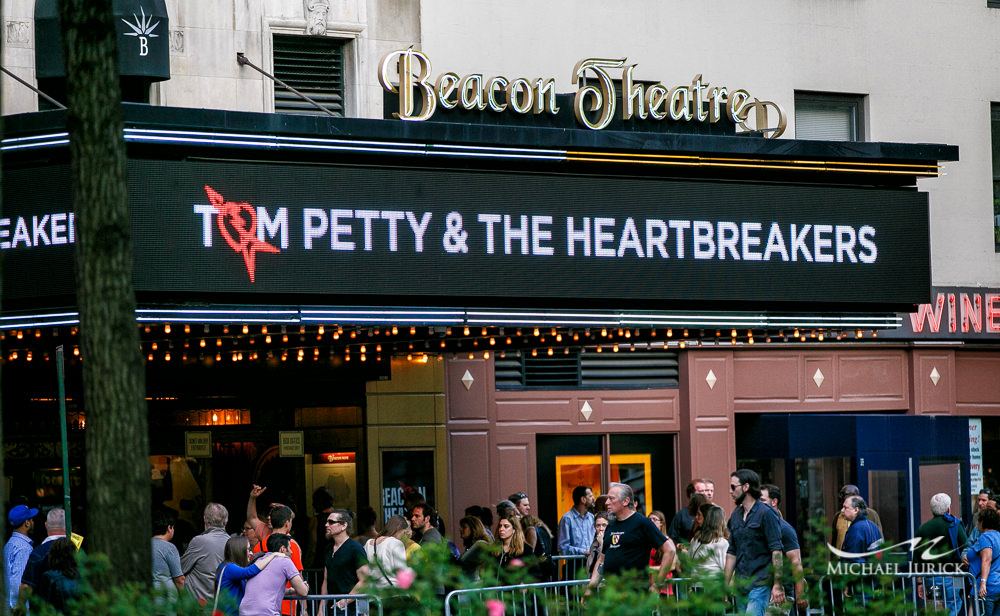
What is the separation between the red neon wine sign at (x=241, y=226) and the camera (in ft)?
44.9

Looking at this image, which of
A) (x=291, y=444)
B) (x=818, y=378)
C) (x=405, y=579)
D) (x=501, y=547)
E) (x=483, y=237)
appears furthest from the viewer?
(x=818, y=378)

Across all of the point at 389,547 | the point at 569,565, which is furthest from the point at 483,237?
the point at 569,565

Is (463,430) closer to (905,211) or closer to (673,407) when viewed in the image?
(673,407)

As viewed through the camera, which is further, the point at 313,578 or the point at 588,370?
the point at 588,370

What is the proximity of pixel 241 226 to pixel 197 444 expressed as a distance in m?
6.06

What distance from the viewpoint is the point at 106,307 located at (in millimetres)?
7645

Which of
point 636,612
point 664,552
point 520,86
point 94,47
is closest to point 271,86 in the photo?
point 520,86

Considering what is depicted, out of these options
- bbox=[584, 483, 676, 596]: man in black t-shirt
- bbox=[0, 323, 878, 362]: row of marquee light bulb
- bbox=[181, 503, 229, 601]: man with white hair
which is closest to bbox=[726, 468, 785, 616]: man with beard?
bbox=[584, 483, 676, 596]: man in black t-shirt

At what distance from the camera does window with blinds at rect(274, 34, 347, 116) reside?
1912cm

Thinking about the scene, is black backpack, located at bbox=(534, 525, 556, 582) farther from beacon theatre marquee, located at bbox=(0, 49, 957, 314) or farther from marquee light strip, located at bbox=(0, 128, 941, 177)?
marquee light strip, located at bbox=(0, 128, 941, 177)

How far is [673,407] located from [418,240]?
7.92 metres

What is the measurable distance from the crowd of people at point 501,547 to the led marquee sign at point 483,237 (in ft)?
7.28

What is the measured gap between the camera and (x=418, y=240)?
14570 mm

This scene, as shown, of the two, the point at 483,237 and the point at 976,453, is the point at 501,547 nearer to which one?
the point at 483,237
